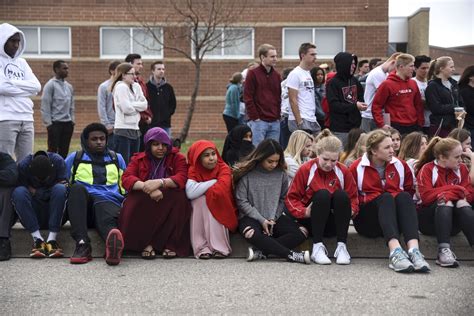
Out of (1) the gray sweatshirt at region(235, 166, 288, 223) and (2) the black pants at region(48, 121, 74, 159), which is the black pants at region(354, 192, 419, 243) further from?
(2) the black pants at region(48, 121, 74, 159)

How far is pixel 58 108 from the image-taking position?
13.2m

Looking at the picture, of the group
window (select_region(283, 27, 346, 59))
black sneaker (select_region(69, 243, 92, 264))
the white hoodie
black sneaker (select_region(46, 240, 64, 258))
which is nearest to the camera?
black sneaker (select_region(69, 243, 92, 264))

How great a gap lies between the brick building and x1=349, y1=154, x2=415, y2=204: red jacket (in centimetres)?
1867

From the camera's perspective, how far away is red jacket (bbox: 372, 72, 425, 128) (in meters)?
10.4

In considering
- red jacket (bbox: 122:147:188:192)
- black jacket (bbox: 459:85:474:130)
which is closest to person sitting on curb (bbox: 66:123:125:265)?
red jacket (bbox: 122:147:188:192)

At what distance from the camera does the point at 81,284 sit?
6.62 meters

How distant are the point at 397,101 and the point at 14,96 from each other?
197 inches

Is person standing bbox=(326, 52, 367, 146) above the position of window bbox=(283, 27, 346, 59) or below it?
Result: below

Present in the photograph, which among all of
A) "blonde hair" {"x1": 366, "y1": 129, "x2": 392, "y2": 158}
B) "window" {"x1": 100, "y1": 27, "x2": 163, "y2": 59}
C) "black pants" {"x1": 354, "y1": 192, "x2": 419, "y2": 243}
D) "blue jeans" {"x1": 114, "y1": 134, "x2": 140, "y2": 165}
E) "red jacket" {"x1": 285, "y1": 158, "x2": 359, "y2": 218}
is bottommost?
"black pants" {"x1": 354, "y1": 192, "x2": 419, "y2": 243}

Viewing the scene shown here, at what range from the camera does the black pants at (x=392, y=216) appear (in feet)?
24.5

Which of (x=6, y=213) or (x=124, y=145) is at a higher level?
(x=124, y=145)

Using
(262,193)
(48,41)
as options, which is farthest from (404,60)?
(48,41)

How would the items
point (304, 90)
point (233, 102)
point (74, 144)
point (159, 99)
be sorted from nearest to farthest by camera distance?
1. point (304, 90)
2. point (159, 99)
3. point (233, 102)
4. point (74, 144)

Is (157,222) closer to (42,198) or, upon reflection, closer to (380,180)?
(42,198)
